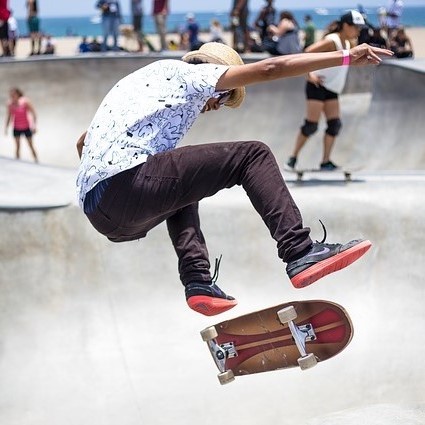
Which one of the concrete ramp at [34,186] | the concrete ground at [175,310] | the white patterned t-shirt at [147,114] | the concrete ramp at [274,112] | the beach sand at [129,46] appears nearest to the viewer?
the white patterned t-shirt at [147,114]

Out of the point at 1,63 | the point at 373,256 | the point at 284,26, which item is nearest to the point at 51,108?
the point at 1,63

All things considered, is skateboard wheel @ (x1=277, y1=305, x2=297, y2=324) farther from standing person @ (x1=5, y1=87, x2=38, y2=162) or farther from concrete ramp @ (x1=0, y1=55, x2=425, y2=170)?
standing person @ (x1=5, y1=87, x2=38, y2=162)

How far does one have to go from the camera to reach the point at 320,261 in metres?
3.88

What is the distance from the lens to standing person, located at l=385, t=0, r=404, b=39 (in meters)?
19.2

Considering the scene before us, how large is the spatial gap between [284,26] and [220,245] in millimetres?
7211

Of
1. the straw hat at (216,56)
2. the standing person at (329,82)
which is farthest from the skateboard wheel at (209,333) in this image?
the standing person at (329,82)

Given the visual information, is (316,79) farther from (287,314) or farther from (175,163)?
(175,163)

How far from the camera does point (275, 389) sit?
5.75 meters

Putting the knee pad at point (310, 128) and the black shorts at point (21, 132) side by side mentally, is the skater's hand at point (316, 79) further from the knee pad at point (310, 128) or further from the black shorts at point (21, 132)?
the black shorts at point (21, 132)

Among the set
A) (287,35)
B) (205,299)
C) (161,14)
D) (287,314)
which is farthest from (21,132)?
(205,299)

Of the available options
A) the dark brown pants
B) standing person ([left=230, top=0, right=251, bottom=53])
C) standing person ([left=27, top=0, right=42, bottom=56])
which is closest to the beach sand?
standing person ([left=27, top=0, right=42, bottom=56])

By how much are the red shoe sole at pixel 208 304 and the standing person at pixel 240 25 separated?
1498 cm

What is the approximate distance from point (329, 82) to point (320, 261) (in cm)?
483

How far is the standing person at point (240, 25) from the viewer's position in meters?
18.5
